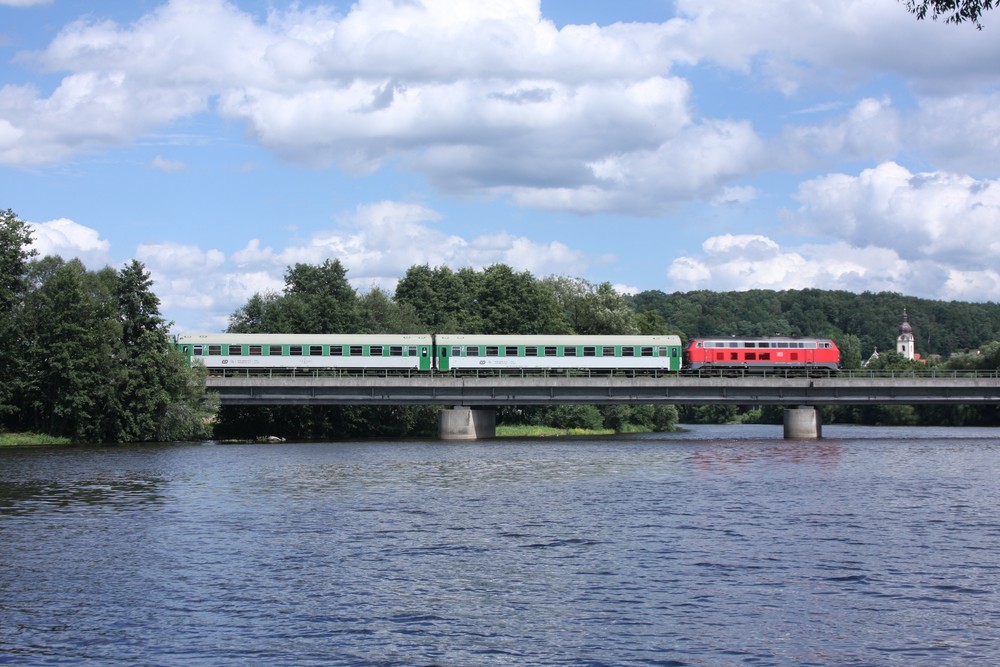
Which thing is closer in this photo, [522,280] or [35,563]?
[35,563]

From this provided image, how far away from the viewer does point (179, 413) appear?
7844 cm

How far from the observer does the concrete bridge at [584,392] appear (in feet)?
278

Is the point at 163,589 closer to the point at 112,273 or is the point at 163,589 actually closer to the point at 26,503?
the point at 26,503

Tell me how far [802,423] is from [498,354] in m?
26.3

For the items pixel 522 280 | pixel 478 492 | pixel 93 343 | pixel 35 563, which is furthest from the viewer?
pixel 522 280

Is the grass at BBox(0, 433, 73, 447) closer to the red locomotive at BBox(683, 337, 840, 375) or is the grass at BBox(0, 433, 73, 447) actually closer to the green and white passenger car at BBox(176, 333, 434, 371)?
the green and white passenger car at BBox(176, 333, 434, 371)

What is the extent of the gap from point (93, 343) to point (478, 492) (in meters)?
42.5

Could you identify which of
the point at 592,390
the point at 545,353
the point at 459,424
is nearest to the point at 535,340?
the point at 545,353

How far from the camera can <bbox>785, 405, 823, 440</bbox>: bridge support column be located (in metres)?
89.8

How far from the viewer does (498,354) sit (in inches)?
3659

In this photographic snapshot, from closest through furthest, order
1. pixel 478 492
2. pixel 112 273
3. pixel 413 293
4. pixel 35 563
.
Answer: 1. pixel 35 563
2. pixel 478 492
3. pixel 112 273
4. pixel 413 293

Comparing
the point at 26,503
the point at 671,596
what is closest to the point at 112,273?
the point at 26,503

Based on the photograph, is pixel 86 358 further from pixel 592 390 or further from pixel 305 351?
pixel 592 390

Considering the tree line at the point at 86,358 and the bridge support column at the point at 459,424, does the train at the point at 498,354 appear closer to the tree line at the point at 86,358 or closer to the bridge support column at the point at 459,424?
the bridge support column at the point at 459,424
